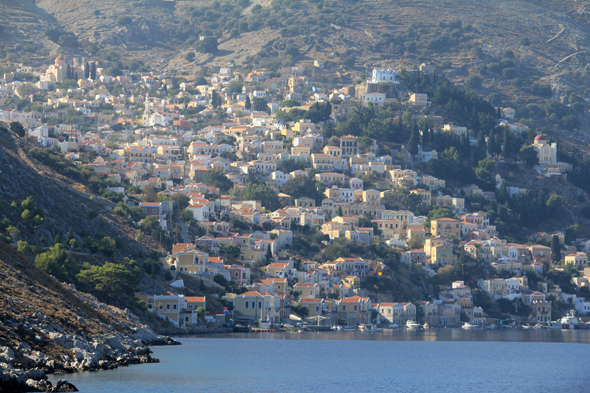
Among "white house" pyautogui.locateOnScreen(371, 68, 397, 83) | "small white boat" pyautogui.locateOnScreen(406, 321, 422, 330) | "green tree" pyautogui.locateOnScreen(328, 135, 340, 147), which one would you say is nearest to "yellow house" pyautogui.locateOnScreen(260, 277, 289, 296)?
"small white boat" pyautogui.locateOnScreen(406, 321, 422, 330)

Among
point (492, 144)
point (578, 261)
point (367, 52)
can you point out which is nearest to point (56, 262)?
point (578, 261)

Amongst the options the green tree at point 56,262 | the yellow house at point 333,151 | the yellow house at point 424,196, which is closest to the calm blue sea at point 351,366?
the green tree at point 56,262

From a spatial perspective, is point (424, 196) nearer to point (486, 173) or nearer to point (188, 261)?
point (486, 173)

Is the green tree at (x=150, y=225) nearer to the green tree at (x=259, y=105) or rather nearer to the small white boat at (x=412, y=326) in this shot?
the small white boat at (x=412, y=326)

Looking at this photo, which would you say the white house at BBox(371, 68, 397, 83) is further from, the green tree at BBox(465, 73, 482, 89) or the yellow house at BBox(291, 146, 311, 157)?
the green tree at BBox(465, 73, 482, 89)

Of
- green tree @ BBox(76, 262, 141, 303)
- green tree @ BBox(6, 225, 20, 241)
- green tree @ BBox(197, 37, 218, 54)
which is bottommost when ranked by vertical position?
green tree @ BBox(76, 262, 141, 303)

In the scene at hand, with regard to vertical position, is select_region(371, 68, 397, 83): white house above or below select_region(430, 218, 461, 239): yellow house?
above
